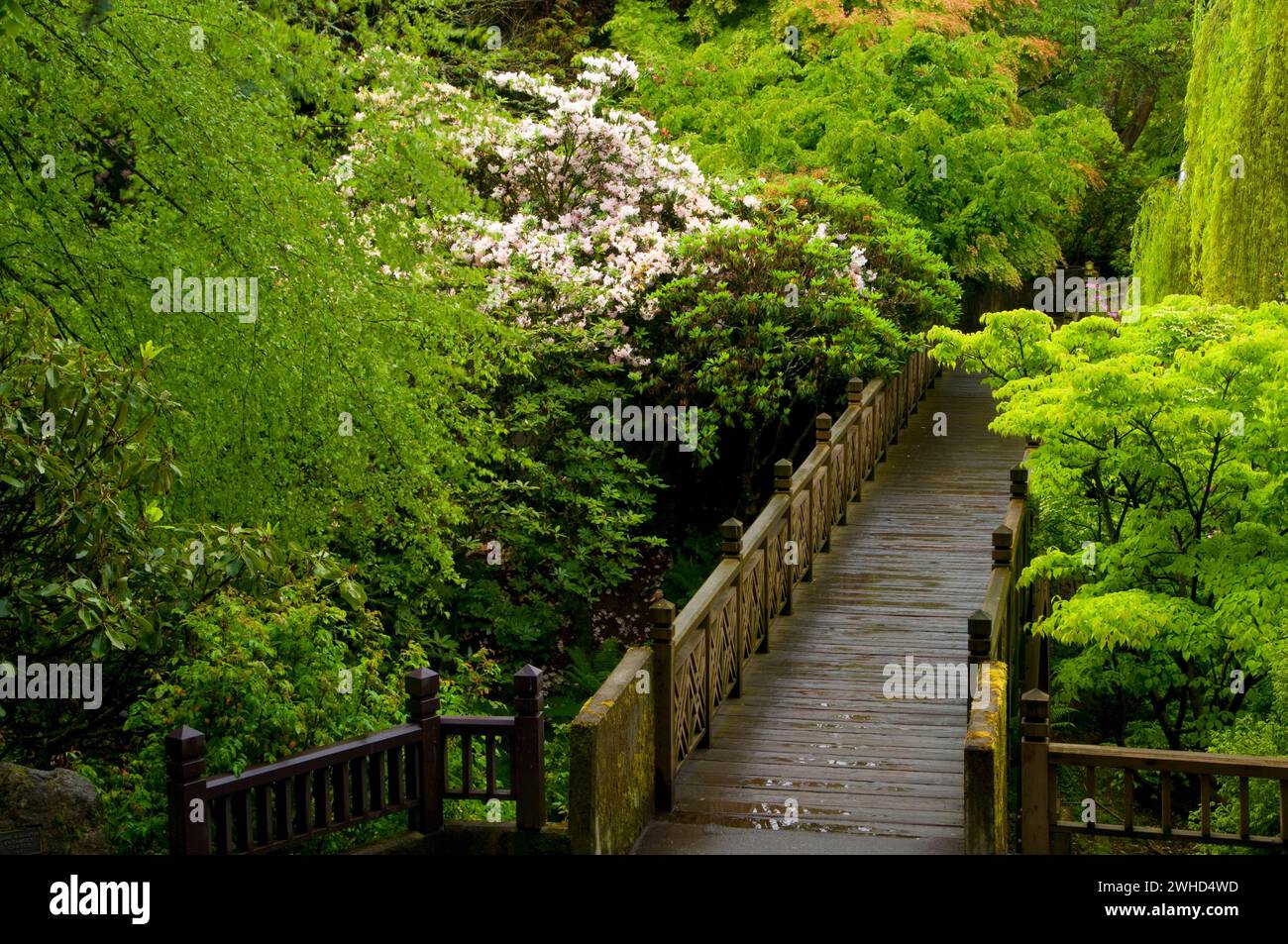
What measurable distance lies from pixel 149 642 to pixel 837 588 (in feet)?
26.4

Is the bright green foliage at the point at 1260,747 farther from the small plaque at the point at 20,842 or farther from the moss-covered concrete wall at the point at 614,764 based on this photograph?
the small plaque at the point at 20,842

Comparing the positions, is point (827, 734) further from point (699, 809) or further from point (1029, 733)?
point (1029, 733)

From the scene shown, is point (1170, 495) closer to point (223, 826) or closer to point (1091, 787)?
point (1091, 787)

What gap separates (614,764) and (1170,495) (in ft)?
19.4

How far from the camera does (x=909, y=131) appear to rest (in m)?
21.7

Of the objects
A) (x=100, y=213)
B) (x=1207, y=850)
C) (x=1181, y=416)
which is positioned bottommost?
(x=1207, y=850)

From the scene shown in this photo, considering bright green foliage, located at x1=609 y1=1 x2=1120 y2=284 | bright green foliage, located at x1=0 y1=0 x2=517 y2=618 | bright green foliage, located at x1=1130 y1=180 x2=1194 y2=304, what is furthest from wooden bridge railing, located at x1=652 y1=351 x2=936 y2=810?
bright green foliage, located at x1=609 y1=1 x2=1120 y2=284

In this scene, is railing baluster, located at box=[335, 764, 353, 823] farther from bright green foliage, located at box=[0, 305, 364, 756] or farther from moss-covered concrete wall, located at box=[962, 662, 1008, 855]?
moss-covered concrete wall, located at box=[962, 662, 1008, 855]

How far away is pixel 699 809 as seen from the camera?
404 inches

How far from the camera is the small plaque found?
328 inches

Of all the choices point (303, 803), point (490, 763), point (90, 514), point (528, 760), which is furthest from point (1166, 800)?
point (90, 514)

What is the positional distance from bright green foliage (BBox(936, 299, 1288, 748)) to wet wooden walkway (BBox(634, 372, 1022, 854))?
1.29 meters

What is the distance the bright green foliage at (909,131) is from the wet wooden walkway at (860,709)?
4981mm

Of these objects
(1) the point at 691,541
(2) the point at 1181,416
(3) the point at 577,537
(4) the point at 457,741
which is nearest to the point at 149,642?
(4) the point at 457,741
